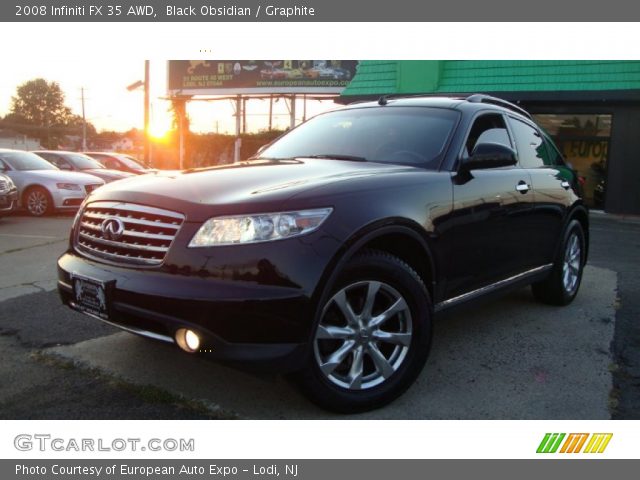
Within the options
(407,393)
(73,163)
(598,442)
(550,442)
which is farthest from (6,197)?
(598,442)

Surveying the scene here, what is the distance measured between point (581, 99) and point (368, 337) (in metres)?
13.0

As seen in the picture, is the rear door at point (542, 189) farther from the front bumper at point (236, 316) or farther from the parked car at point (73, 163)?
the parked car at point (73, 163)

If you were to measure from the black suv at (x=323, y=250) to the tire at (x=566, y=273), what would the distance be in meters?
1.03

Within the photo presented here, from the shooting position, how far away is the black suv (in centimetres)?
250

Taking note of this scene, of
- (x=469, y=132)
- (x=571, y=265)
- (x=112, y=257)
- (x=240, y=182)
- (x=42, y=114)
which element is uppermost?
(x=42, y=114)

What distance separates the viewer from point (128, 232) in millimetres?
2814

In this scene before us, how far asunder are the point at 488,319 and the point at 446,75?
11931 millimetres

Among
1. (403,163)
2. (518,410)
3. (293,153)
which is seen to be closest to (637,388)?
(518,410)

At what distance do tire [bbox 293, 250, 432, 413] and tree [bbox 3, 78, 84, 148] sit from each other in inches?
3243

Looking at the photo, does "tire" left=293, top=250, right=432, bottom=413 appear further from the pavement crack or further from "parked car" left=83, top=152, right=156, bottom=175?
"parked car" left=83, top=152, right=156, bottom=175

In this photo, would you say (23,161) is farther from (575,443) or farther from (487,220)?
(575,443)

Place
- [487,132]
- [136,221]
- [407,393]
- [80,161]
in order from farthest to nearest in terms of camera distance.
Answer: [80,161]
[487,132]
[407,393]
[136,221]

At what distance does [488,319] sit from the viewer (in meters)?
4.62

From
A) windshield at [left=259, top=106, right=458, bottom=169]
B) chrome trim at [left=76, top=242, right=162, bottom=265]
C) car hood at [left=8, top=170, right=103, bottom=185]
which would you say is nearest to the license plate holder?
chrome trim at [left=76, top=242, right=162, bottom=265]
